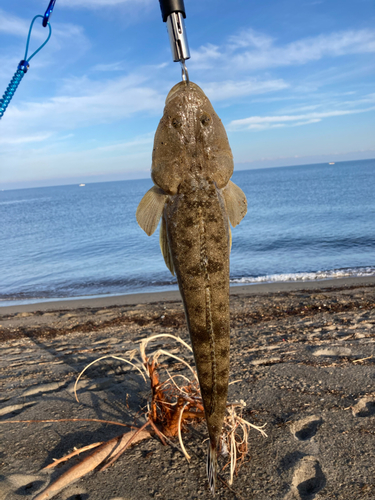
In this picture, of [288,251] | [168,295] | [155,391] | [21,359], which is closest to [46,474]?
[155,391]

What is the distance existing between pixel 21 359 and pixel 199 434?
422cm

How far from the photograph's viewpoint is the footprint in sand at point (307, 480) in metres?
2.78

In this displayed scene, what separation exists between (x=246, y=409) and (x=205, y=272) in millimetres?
2305

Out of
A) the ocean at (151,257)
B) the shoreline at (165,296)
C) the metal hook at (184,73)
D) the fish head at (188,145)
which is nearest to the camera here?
the metal hook at (184,73)

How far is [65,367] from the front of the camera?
18.7 feet

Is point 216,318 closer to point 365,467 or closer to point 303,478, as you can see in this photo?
point 303,478

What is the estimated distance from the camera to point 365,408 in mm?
3836

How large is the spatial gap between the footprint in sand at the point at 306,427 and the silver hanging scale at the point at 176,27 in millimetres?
3480

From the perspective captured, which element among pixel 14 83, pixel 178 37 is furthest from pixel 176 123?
pixel 14 83

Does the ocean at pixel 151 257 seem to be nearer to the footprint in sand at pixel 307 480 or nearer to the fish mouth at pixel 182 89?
the footprint in sand at pixel 307 480

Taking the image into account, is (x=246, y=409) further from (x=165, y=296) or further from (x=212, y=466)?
(x=165, y=296)

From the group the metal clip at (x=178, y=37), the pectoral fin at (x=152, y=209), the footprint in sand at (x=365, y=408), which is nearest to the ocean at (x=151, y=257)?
the footprint in sand at (x=365, y=408)

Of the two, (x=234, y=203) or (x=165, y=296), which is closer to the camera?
(x=234, y=203)

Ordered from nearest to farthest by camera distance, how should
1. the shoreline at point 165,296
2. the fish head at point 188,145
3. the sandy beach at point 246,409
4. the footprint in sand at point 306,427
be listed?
Result: the fish head at point 188,145, the sandy beach at point 246,409, the footprint in sand at point 306,427, the shoreline at point 165,296
